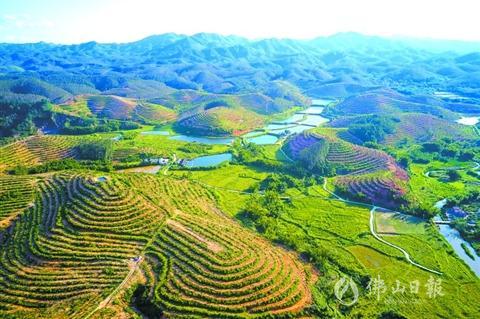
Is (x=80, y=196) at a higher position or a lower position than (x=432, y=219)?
higher

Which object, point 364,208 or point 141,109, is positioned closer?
point 364,208

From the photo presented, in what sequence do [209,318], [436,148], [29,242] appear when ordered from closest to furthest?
[209,318] < [29,242] < [436,148]

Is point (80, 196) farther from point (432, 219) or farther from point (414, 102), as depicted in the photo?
point (414, 102)

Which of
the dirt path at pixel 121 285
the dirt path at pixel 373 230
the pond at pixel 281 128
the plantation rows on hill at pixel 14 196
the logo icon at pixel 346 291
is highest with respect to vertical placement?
the plantation rows on hill at pixel 14 196

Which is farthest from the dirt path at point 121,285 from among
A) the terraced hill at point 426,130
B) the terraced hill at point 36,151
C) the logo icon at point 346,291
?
the terraced hill at point 426,130

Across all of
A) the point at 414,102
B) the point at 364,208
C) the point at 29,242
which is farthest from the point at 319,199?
the point at 414,102

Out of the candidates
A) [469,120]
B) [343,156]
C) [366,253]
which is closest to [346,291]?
[366,253]

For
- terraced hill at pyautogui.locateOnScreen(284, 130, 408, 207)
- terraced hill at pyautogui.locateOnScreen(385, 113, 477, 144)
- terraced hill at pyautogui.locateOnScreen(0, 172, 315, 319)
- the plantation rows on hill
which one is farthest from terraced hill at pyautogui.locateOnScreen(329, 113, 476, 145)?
the plantation rows on hill

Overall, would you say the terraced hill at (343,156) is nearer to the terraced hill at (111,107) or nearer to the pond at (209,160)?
the pond at (209,160)
